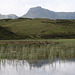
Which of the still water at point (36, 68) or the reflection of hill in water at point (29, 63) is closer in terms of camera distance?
the still water at point (36, 68)

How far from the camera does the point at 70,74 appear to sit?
18797 millimetres

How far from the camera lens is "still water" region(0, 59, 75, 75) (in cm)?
1962

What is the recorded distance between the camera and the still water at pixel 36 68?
19625 millimetres

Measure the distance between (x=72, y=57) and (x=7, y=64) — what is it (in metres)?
9.68

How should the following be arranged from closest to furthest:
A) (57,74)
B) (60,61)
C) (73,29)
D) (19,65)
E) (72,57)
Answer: (57,74) < (19,65) < (60,61) < (72,57) < (73,29)

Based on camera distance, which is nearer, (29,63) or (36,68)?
(36,68)

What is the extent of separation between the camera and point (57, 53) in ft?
97.6

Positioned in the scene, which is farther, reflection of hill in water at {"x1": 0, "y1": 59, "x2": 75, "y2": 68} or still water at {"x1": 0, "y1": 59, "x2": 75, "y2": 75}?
reflection of hill in water at {"x1": 0, "y1": 59, "x2": 75, "y2": 68}

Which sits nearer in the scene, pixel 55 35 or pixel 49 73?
pixel 49 73

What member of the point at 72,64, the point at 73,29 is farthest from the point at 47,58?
the point at 73,29

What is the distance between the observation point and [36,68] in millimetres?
21438

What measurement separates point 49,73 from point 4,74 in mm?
4358

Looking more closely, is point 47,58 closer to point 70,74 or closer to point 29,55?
point 29,55

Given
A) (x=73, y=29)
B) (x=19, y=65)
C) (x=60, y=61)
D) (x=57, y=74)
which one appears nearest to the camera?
(x=57, y=74)
